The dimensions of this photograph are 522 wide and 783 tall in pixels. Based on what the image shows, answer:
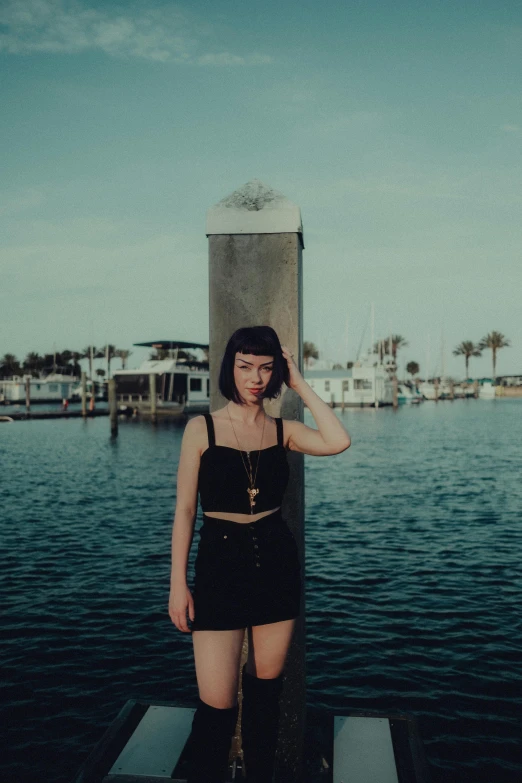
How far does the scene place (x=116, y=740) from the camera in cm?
371

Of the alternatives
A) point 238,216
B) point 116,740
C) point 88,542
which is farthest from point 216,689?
point 88,542

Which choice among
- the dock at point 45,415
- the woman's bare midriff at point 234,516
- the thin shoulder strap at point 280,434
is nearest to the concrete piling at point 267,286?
the thin shoulder strap at point 280,434

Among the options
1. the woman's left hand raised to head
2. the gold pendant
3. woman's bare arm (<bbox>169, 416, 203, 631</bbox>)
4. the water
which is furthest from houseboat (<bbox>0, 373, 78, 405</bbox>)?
the gold pendant

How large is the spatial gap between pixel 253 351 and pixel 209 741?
1629 millimetres

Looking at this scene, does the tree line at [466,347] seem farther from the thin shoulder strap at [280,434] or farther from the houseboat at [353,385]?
the thin shoulder strap at [280,434]

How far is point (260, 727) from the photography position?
2875 mm

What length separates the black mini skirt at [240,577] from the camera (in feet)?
8.93

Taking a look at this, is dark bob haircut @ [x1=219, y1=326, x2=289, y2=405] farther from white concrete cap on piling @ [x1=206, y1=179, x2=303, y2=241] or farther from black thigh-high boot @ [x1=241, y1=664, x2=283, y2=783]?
black thigh-high boot @ [x1=241, y1=664, x2=283, y2=783]

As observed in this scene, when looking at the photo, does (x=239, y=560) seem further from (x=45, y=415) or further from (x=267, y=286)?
(x=45, y=415)

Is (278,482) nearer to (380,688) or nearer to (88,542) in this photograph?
(380,688)

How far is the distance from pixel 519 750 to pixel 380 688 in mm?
1455

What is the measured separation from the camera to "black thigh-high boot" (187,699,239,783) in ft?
8.89

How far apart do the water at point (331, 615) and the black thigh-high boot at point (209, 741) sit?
5.21ft

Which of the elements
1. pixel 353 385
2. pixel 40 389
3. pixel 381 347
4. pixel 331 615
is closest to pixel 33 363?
pixel 40 389
